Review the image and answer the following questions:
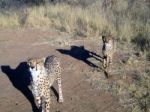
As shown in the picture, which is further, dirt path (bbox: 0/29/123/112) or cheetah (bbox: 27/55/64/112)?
dirt path (bbox: 0/29/123/112)

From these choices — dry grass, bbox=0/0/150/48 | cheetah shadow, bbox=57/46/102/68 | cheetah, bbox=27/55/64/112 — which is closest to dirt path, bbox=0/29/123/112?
cheetah shadow, bbox=57/46/102/68

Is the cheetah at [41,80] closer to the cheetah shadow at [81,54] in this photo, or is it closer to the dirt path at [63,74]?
the dirt path at [63,74]

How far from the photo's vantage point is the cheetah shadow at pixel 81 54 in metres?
9.82

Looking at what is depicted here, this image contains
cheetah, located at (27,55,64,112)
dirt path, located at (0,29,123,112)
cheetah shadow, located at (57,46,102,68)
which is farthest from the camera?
cheetah shadow, located at (57,46,102,68)

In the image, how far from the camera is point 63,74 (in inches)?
353

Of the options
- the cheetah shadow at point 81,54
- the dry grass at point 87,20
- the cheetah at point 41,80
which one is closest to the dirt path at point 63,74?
the cheetah shadow at point 81,54

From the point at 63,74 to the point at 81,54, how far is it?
1579mm

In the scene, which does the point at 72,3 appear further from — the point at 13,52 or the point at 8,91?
the point at 8,91

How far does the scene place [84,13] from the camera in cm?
1423

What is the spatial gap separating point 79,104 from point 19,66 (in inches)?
124

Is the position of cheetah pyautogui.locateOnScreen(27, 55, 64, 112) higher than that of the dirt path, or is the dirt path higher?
cheetah pyautogui.locateOnScreen(27, 55, 64, 112)

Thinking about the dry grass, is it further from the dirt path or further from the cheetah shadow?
the cheetah shadow

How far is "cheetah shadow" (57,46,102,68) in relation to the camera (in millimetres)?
9823

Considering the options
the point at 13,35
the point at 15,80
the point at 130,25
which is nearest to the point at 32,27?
the point at 13,35
